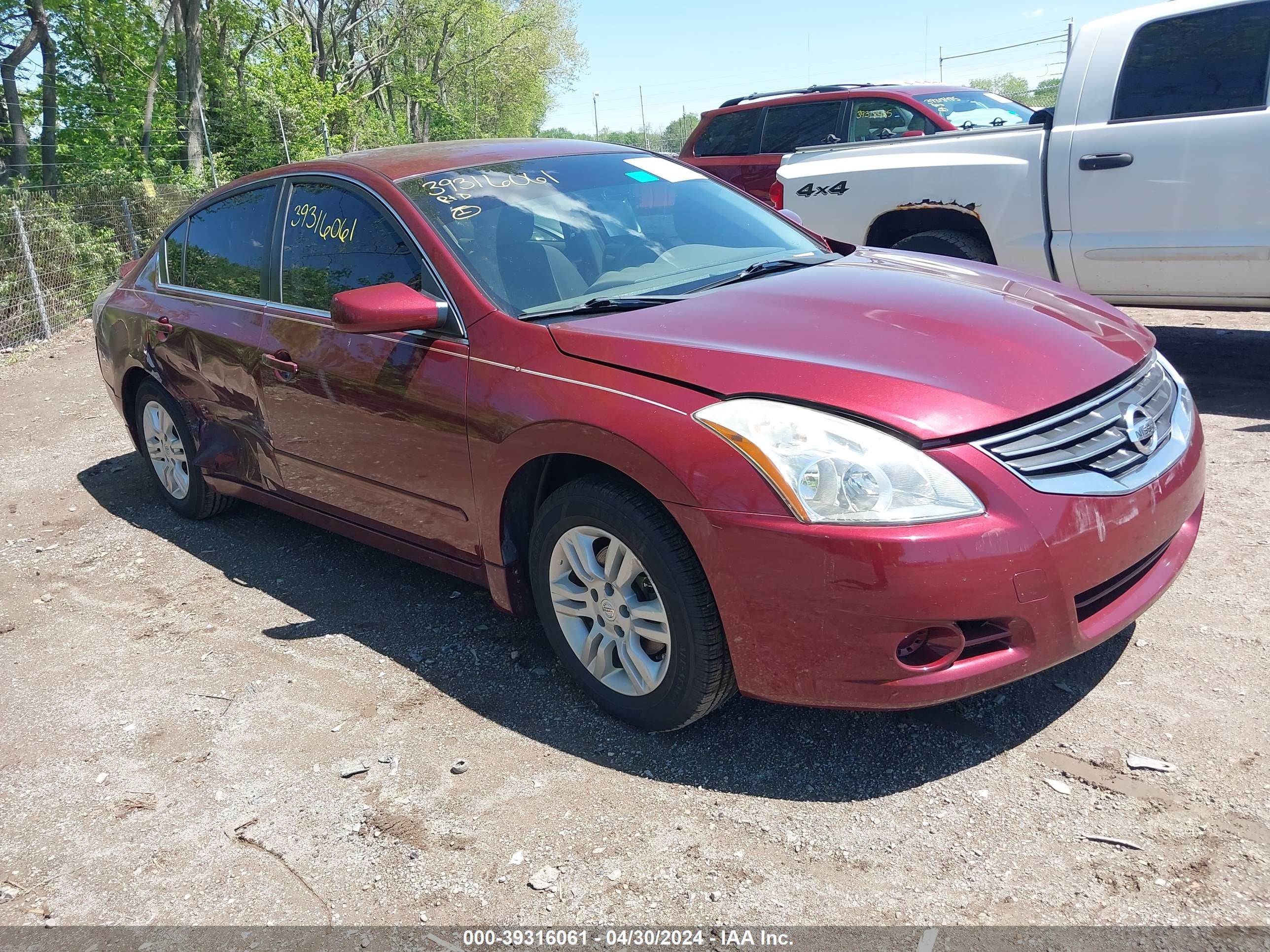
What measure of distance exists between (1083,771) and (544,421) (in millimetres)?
1768

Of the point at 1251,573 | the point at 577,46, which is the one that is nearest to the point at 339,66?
the point at 577,46

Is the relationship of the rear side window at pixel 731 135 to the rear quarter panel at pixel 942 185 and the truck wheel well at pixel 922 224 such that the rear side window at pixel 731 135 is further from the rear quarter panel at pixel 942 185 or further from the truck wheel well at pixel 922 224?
the truck wheel well at pixel 922 224

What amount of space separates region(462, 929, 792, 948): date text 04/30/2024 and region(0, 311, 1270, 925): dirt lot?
44 millimetres

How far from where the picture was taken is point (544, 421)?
2988 millimetres

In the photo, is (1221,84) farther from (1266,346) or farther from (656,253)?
(656,253)

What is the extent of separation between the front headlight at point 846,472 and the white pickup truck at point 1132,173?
4.03 meters

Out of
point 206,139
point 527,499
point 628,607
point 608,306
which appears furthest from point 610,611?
point 206,139

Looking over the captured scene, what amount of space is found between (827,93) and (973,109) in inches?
50.8

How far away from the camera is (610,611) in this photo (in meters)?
2.99

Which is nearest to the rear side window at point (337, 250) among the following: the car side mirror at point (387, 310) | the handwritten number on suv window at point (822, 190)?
the car side mirror at point (387, 310)

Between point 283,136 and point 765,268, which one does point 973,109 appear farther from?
point 283,136

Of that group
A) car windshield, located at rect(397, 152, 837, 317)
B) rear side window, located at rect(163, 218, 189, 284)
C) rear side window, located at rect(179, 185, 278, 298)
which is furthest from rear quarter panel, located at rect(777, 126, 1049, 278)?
rear side window, located at rect(163, 218, 189, 284)

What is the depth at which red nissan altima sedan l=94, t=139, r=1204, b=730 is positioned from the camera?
97.8 inches

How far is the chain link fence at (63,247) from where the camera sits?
11.0 m
